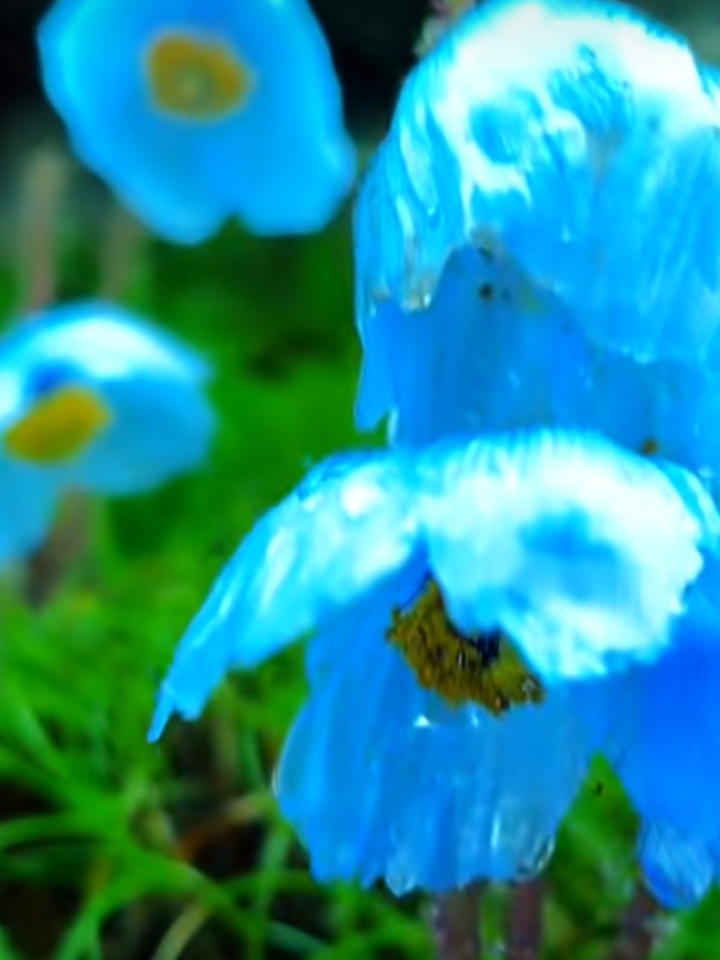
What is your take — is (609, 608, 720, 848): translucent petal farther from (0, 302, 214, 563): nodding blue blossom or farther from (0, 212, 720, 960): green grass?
(0, 302, 214, 563): nodding blue blossom

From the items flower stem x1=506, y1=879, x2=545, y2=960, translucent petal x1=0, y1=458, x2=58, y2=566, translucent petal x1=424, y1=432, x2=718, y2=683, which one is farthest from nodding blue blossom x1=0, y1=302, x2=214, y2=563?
translucent petal x1=424, y1=432, x2=718, y2=683

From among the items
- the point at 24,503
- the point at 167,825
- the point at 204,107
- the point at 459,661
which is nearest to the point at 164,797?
→ the point at 167,825

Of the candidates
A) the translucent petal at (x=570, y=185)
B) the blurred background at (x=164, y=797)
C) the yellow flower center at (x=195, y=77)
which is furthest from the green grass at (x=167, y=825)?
the translucent petal at (x=570, y=185)

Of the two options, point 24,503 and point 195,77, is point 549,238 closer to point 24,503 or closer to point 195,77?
point 195,77

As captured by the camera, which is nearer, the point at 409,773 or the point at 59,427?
the point at 409,773

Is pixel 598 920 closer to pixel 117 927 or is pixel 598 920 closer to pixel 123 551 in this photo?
pixel 117 927

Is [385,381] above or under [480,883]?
above

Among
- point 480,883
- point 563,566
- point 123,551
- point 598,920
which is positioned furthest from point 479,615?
point 123,551

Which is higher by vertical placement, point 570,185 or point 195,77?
point 570,185
